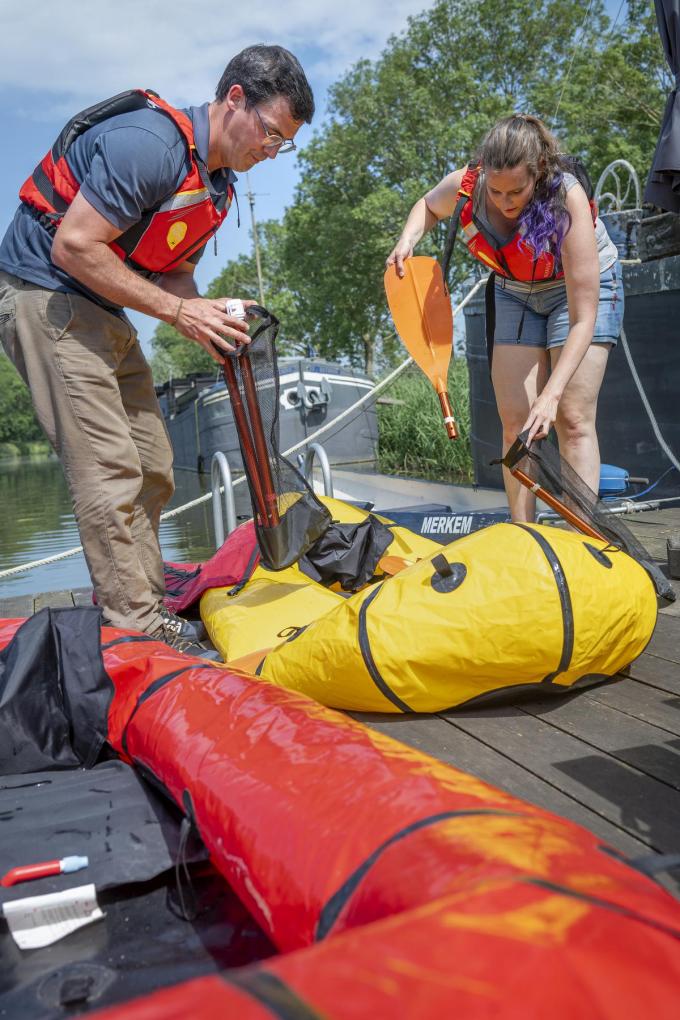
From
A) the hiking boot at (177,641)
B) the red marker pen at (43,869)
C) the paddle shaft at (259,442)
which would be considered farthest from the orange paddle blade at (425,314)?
the red marker pen at (43,869)

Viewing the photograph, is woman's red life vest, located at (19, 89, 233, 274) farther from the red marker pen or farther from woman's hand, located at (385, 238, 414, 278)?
the red marker pen

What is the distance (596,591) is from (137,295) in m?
1.77

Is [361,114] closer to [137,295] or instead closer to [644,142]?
[644,142]

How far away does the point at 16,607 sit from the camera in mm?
4191

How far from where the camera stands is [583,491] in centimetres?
302

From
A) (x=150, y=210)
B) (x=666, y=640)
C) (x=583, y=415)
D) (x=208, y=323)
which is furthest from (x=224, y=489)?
(x=666, y=640)

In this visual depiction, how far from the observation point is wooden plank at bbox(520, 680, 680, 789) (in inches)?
74.9

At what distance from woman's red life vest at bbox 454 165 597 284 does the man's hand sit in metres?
1.02

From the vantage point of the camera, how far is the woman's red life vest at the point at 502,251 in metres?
3.21

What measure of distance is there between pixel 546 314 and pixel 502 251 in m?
0.32

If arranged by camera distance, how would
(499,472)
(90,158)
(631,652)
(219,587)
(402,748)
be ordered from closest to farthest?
(402,748), (631,652), (90,158), (219,587), (499,472)

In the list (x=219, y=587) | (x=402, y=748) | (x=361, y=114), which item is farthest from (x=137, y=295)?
(x=361, y=114)

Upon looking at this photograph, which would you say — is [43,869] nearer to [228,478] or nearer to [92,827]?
[92,827]

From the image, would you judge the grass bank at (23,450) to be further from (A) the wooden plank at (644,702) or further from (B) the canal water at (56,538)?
(A) the wooden plank at (644,702)
